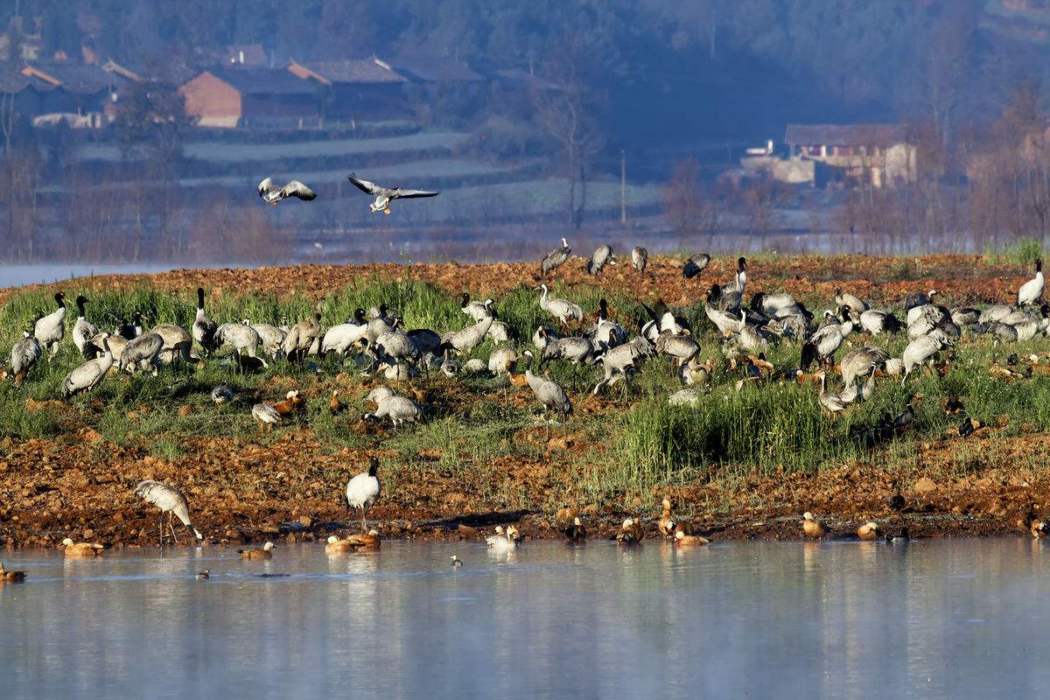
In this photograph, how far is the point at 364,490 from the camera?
16.7 m

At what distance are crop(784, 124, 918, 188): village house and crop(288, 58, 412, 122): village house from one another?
29.8 metres

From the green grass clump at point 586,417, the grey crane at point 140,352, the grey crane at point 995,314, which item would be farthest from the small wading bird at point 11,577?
the grey crane at point 995,314

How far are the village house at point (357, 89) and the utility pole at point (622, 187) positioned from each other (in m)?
17.8

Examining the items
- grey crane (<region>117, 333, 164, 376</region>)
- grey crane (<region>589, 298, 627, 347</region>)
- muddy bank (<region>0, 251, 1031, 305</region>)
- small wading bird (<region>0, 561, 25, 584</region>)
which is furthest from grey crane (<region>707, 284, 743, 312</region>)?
small wading bird (<region>0, 561, 25, 584</region>)

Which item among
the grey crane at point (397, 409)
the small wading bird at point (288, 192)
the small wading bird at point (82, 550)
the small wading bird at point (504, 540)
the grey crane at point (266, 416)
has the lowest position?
the small wading bird at point (82, 550)

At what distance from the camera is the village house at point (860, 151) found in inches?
5640

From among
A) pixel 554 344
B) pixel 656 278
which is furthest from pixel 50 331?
pixel 656 278

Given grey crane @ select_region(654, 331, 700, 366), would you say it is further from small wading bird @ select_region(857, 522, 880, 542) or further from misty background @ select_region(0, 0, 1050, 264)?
misty background @ select_region(0, 0, 1050, 264)

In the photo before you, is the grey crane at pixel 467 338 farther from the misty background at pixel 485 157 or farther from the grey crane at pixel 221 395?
the misty background at pixel 485 157

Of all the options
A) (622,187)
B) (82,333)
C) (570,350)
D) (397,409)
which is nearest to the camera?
(397,409)

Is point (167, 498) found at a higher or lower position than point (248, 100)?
lower

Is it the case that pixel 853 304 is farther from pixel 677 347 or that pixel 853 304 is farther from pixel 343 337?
pixel 343 337

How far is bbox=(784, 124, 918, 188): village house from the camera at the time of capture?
143 m

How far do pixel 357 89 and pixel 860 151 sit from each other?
38.3 m
